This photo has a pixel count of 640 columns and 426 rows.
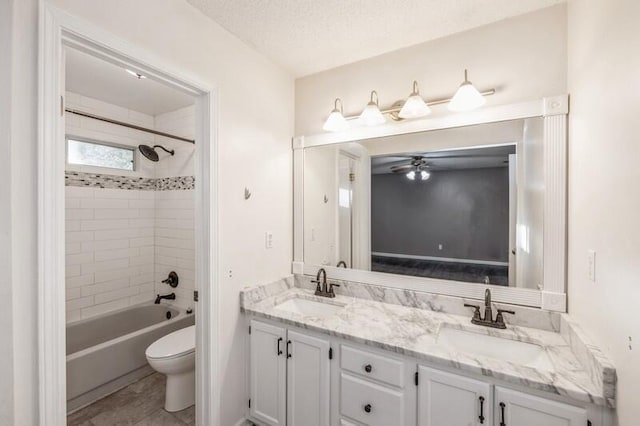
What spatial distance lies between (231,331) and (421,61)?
2144 millimetres

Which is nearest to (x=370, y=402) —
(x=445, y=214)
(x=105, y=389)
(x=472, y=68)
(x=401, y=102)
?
(x=445, y=214)

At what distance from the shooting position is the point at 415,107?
171 centimetres

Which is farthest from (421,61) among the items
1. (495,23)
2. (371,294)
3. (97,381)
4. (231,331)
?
(97,381)

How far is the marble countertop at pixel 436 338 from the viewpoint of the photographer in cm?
104

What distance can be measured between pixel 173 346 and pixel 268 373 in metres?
0.86

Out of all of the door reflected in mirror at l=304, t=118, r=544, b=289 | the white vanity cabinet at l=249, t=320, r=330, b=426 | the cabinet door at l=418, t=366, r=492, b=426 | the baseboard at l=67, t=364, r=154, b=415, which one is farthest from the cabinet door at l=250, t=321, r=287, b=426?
the baseboard at l=67, t=364, r=154, b=415

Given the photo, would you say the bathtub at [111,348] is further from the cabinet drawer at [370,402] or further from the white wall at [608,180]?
the white wall at [608,180]

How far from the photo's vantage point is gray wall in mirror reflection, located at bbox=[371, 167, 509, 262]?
5.46 feet

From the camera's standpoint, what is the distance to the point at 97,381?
2.18m

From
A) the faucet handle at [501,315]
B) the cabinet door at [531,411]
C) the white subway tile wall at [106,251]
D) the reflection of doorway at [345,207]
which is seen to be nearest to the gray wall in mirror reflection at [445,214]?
the reflection of doorway at [345,207]

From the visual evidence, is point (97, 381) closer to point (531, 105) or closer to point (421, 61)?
point (421, 61)

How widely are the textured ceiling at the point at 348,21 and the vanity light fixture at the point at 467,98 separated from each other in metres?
0.34

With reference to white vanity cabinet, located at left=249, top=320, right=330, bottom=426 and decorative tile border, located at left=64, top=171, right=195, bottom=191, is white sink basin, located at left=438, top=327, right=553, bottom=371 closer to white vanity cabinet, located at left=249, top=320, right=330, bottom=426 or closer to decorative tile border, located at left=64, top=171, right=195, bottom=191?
white vanity cabinet, located at left=249, top=320, right=330, bottom=426

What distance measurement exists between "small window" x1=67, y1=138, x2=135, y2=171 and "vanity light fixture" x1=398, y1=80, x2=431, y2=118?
296cm
